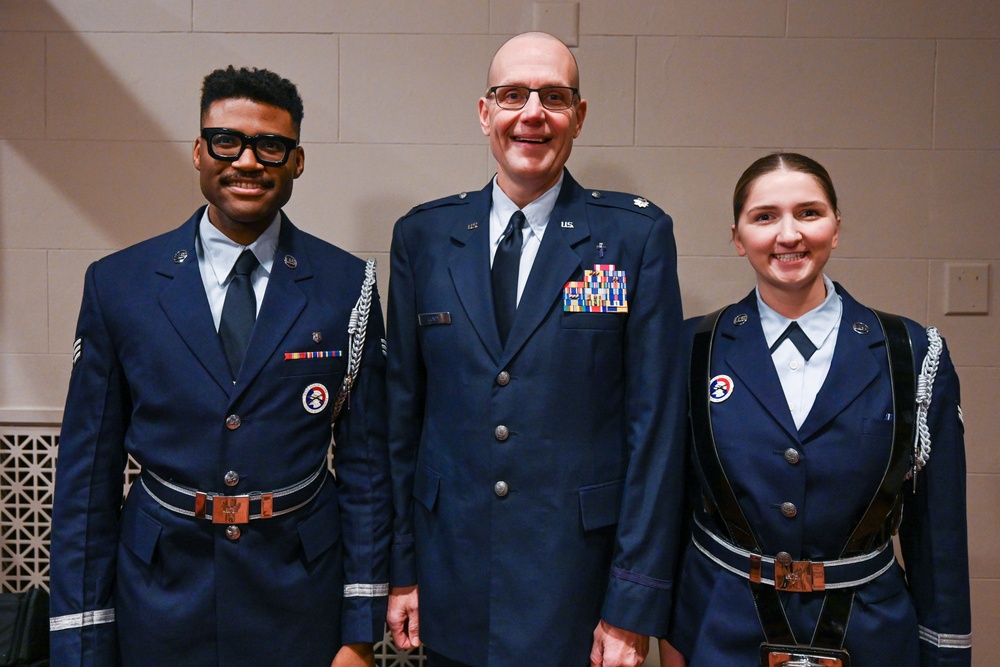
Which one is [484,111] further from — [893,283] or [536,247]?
[893,283]

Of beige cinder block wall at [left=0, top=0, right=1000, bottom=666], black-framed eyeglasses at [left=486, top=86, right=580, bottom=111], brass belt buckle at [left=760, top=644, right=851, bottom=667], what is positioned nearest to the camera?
brass belt buckle at [left=760, top=644, right=851, bottom=667]

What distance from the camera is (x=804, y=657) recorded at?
4.75 ft

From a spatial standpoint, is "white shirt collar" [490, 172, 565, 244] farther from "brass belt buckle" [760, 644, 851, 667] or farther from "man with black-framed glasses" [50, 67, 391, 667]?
"brass belt buckle" [760, 644, 851, 667]

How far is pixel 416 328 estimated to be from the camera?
1.63 m

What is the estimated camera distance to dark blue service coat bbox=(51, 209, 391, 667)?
58.5 inches

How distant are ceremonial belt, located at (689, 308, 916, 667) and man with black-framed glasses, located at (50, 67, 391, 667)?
70cm

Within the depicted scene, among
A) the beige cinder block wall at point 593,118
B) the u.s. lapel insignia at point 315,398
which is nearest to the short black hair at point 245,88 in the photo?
the u.s. lapel insignia at point 315,398

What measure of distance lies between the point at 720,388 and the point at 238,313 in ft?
3.32

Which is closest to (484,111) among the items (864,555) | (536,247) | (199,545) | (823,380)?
(536,247)

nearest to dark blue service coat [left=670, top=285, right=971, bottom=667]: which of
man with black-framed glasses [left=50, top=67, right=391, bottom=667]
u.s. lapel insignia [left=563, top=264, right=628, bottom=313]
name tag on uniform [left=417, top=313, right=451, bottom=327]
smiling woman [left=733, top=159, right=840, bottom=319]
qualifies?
→ smiling woman [left=733, top=159, right=840, bottom=319]

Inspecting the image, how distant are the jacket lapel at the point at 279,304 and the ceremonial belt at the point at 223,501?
0.21 m

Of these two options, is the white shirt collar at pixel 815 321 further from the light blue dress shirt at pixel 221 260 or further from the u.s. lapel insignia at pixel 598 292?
the light blue dress shirt at pixel 221 260

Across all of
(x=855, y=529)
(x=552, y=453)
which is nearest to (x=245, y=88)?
(x=552, y=453)

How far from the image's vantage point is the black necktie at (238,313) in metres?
1.51
